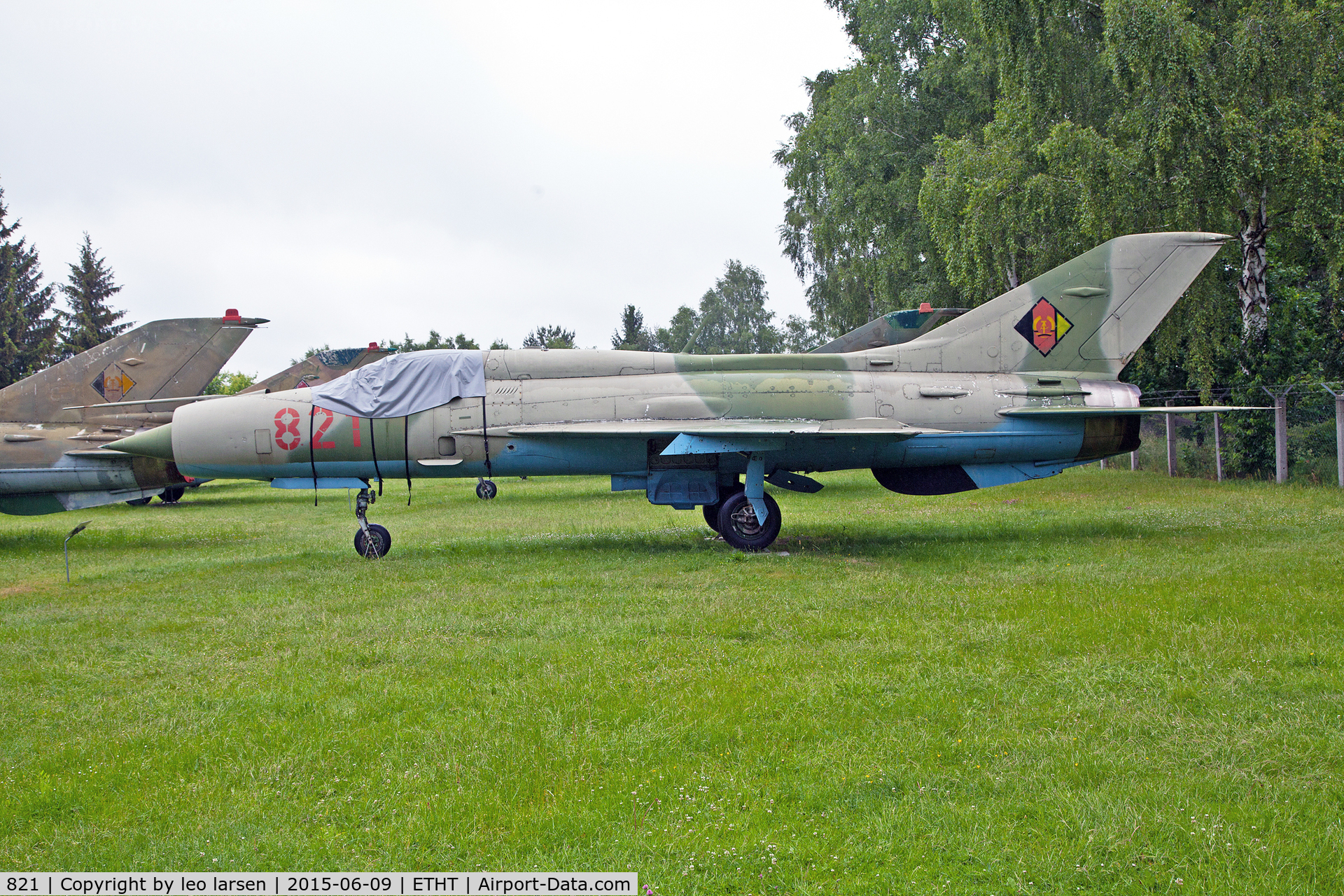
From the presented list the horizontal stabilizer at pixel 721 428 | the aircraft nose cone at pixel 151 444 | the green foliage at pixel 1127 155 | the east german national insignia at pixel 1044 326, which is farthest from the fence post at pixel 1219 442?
the aircraft nose cone at pixel 151 444

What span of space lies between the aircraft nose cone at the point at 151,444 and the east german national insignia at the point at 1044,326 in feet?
36.1

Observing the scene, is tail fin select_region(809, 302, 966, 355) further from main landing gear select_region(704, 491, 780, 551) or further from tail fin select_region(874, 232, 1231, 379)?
main landing gear select_region(704, 491, 780, 551)

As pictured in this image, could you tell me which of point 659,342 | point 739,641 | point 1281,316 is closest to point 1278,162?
point 1281,316

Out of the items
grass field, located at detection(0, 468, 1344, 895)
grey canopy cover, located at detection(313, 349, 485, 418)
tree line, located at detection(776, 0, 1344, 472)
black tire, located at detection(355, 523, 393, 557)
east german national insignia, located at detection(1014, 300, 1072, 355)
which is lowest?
grass field, located at detection(0, 468, 1344, 895)

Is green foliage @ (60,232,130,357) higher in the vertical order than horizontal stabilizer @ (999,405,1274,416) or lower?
higher

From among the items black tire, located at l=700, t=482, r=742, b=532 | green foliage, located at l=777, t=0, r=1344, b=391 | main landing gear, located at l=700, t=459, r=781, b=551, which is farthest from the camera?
green foliage, located at l=777, t=0, r=1344, b=391

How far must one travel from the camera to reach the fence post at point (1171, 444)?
20.7m

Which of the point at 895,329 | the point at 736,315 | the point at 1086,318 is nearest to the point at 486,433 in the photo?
the point at 895,329

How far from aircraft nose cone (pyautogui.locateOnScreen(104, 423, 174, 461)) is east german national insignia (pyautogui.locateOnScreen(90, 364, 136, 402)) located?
14.3ft

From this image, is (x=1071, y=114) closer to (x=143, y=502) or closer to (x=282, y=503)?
(x=282, y=503)

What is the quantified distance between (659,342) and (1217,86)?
243 feet

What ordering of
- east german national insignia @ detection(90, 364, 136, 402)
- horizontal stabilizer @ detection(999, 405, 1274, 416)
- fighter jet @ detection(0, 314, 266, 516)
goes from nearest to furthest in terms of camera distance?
1. horizontal stabilizer @ detection(999, 405, 1274, 416)
2. fighter jet @ detection(0, 314, 266, 516)
3. east german national insignia @ detection(90, 364, 136, 402)

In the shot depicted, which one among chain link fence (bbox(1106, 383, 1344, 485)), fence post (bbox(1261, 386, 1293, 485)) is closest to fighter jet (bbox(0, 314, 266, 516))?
chain link fence (bbox(1106, 383, 1344, 485))

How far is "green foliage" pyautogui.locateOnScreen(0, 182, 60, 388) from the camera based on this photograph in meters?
41.0
